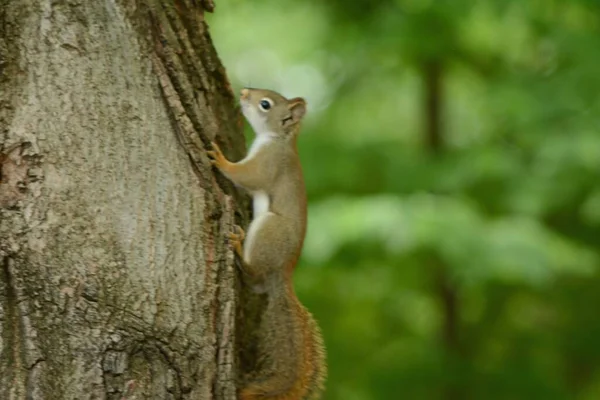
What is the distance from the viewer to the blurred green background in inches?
151

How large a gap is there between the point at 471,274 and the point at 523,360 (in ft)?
6.32

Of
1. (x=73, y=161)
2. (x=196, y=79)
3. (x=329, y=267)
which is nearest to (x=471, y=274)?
(x=329, y=267)

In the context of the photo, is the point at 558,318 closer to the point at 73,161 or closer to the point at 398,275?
the point at 398,275

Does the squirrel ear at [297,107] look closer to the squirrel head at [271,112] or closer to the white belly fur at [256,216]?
the squirrel head at [271,112]

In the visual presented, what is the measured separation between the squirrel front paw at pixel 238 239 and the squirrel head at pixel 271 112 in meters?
0.75

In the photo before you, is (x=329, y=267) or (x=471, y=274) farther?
(x=329, y=267)

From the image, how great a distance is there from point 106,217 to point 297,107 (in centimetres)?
120

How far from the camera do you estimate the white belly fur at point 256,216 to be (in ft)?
6.66

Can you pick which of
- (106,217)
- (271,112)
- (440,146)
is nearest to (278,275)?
(106,217)

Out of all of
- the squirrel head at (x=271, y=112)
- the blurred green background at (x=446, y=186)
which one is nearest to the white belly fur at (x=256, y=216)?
the squirrel head at (x=271, y=112)

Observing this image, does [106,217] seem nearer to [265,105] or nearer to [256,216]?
[256,216]

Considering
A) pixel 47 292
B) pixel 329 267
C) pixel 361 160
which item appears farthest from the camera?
pixel 361 160

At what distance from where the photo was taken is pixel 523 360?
5496mm

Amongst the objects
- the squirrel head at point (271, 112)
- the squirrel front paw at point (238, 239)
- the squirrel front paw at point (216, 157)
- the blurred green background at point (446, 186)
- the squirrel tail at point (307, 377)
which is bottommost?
the squirrel tail at point (307, 377)
